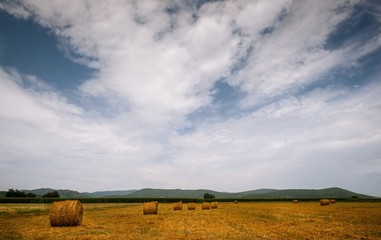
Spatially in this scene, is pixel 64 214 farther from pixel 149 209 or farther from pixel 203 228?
pixel 149 209

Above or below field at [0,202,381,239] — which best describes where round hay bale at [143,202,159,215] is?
above

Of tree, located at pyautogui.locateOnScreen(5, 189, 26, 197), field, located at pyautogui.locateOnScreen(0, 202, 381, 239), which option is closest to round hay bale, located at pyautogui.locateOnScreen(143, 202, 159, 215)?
field, located at pyautogui.locateOnScreen(0, 202, 381, 239)

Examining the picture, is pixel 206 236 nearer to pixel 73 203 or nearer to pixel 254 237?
pixel 254 237

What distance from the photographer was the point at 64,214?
59.3 ft

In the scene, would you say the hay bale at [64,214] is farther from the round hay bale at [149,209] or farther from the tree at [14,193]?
the tree at [14,193]

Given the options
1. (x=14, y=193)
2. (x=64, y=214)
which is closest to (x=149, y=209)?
(x=64, y=214)

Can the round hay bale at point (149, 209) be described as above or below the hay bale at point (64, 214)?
above

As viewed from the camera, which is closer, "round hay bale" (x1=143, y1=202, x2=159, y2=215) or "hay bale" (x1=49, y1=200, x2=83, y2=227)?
"hay bale" (x1=49, y1=200, x2=83, y2=227)

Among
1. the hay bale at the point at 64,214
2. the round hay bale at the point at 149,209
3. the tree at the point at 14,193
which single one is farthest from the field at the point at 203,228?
the tree at the point at 14,193

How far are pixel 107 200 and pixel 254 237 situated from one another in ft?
242

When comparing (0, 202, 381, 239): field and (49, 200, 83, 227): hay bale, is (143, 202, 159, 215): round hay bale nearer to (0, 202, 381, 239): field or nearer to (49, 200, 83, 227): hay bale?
(0, 202, 381, 239): field

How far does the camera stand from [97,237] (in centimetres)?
1295

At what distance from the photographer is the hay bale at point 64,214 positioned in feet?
59.1

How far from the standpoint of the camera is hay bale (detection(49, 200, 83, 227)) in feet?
59.1
